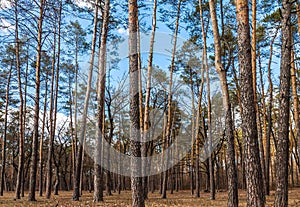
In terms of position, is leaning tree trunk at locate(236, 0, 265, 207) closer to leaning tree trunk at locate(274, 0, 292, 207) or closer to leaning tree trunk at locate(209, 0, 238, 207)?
leaning tree trunk at locate(274, 0, 292, 207)

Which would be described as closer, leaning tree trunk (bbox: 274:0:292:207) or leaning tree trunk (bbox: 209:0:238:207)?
leaning tree trunk (bbox: 274:0:292:207)

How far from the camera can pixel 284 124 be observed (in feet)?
19.8

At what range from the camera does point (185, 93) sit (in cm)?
2014

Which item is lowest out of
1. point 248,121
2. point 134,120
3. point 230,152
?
point 230,152

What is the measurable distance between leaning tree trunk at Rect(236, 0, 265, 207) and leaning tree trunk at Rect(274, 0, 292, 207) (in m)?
1.13

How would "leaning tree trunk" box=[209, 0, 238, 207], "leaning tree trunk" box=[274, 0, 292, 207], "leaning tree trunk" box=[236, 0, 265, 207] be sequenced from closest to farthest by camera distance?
"leaning tree trunk" box=[236, 0, 265, 207] → "leaning tree trunk" box=[274, 0, 292, 207] → "leaning tree trunk" box=[209, 0, 238, 207]

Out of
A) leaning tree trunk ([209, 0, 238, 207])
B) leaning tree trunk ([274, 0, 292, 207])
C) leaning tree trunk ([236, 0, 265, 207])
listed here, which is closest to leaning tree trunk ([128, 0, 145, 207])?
leaning tree trunk ([236, 0, 265, 207])

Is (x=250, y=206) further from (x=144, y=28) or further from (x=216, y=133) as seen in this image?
(x=216, y=133)

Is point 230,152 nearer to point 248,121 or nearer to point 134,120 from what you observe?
point 248,121

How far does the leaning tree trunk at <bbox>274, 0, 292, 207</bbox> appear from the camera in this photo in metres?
5.85

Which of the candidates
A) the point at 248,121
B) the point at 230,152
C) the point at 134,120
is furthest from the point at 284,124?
the point at 134,120

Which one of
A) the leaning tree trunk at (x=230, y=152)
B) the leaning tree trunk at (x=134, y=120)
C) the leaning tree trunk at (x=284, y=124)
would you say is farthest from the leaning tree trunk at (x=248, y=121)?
the leaning tree trunk at (x=230, y=152)

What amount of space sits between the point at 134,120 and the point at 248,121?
229 cm

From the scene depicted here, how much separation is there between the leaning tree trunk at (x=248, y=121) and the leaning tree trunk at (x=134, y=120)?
2114mm
